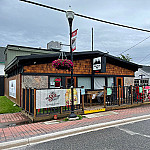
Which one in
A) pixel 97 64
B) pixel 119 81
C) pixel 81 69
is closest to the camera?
pixel 97 64

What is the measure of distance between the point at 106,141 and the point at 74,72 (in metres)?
7.51

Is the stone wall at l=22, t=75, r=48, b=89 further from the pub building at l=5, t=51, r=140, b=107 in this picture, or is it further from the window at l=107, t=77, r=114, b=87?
the window at l=107, t=77, r=114, b=87

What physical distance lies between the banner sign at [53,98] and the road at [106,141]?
2.86m

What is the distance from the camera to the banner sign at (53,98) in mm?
7609

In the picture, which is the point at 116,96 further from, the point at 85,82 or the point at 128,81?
the point at 128,81

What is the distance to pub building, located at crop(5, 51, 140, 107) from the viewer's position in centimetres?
1015

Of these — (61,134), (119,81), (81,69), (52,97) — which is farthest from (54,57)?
(119,81)

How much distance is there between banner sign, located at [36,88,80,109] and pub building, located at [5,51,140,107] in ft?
8.82

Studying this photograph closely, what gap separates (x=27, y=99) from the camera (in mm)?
8578

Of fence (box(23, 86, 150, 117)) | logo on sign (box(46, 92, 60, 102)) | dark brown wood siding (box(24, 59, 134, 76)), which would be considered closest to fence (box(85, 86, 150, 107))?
fence (box(23, 86, 150, 117))

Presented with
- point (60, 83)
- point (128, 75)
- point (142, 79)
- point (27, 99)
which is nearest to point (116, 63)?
point (128, 75)

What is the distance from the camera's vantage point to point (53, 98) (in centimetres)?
804

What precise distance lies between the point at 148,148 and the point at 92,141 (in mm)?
1602

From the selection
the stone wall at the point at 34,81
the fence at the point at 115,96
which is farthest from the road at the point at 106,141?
the stone wall at the point at 34,81
